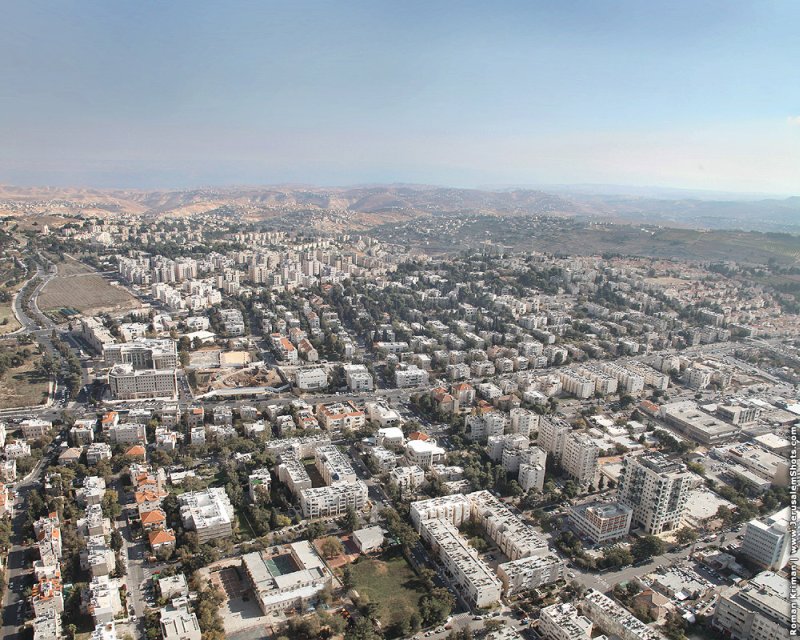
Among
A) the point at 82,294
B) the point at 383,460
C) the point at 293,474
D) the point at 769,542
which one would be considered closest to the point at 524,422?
the point at 383,460

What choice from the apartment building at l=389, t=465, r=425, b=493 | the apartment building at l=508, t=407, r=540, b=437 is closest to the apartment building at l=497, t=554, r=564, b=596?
the apartment building at l=389, t=465, r=425, b=493

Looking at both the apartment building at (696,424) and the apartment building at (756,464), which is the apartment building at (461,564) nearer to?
the apartment building at (756,464)

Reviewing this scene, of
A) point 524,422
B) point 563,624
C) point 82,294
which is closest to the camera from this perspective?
point 563,624

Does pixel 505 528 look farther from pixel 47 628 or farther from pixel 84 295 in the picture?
pixel 84 295

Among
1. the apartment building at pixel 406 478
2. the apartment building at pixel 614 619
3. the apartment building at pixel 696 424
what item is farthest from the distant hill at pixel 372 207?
the apartment building at pixel 614 619

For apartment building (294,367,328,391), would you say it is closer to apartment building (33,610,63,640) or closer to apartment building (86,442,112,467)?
apartment building (86,442,112,467)

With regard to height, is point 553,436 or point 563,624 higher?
point 553,436

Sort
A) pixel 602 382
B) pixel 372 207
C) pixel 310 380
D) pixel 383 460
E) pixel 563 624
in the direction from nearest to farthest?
pixel 563 624
pixel 383 460
pixel 310 380
pixel 602 382
pixel 372 207
